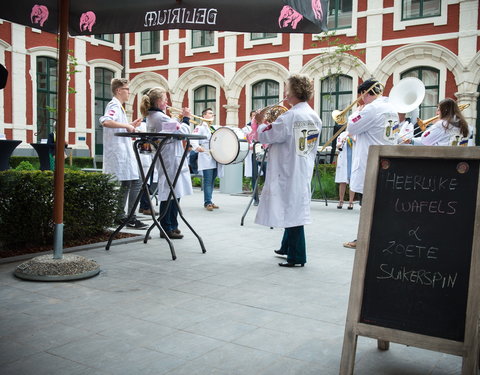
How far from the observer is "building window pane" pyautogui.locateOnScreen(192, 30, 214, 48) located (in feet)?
76.8

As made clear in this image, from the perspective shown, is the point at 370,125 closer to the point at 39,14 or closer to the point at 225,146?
the point at 225,146

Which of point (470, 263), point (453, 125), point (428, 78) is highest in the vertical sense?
point (428, 78)

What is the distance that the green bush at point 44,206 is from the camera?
217 inches

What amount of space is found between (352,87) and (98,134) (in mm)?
12543

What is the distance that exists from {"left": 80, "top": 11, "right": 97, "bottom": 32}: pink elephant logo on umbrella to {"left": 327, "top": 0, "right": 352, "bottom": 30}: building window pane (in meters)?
15.9

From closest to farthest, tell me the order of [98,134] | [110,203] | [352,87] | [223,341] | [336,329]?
[223,341] < [336,329] < [110,203] < [352,87] < [98,134]

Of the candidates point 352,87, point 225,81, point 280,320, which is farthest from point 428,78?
point 280,320

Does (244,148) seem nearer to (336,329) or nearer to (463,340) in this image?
(336,329)

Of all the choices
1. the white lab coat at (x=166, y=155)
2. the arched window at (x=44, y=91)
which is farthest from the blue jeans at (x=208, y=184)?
the arched window at (x=44, y=91)

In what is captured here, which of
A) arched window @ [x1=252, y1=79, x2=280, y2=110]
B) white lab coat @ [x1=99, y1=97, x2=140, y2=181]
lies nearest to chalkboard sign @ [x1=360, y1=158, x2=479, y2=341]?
Result: white lab coat @ [x1=99, y1=97, x2=140, y2=181]

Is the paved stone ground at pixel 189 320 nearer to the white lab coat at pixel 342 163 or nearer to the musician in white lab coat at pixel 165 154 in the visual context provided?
the musician in white lab coat at pixel 165 154

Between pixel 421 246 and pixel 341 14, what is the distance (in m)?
19.1

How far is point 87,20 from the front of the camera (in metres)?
5.74

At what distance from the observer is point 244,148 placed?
36.2 feet
